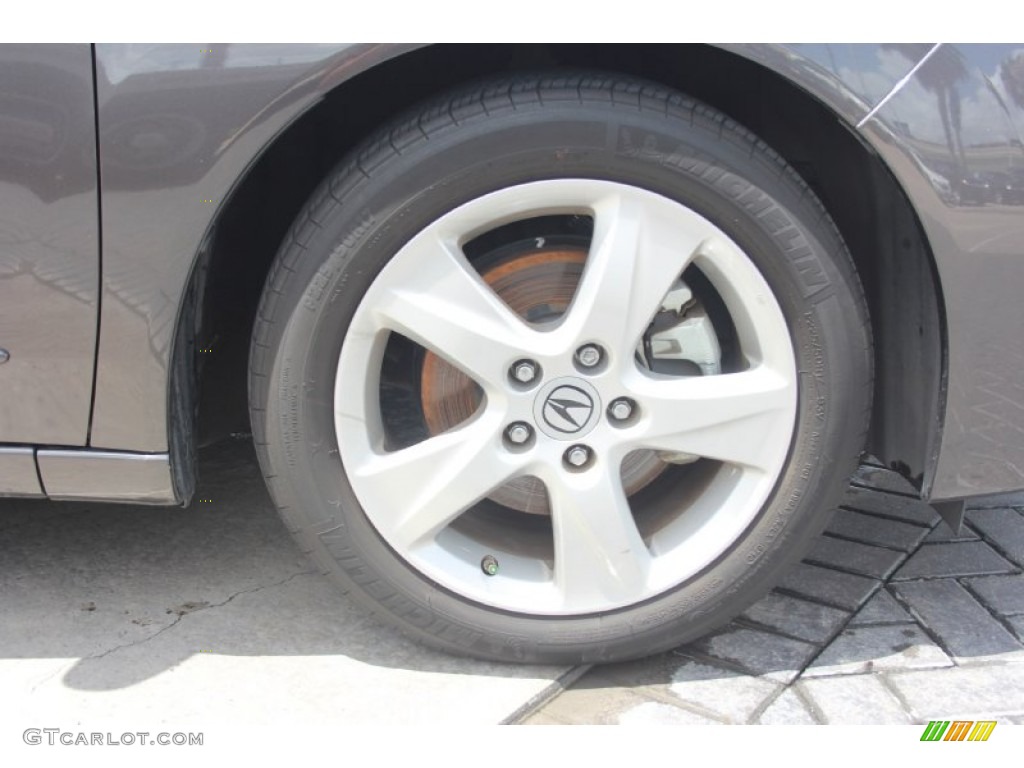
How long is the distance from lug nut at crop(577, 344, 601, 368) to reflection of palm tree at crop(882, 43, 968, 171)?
2.08 feet

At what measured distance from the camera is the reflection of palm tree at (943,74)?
1598mm

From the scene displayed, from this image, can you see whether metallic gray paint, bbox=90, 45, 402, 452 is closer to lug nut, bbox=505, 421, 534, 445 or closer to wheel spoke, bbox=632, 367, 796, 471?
lug nut, bbox=505, 421, 534, 445

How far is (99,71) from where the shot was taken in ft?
5.14

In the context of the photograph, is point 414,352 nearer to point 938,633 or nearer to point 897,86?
point 897,86

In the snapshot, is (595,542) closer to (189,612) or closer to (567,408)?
(567,408)

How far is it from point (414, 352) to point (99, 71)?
2.34 feet

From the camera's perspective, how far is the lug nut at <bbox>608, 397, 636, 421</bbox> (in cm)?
177

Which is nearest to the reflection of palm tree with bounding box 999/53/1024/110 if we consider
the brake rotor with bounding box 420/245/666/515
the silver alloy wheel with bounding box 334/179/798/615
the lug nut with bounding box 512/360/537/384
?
the silver alloy wheel with bounding box 334/179/798/615

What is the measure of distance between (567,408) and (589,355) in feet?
0.31

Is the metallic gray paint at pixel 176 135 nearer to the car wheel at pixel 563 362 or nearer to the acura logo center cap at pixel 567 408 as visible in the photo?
the car wheel at pixel 563 362

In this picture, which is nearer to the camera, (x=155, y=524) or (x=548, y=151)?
(x=548, y=151)

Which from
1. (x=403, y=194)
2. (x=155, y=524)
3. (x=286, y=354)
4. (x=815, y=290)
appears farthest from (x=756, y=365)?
(x=155, y=524)

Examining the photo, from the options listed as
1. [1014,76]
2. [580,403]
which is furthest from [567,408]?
[1014,76]

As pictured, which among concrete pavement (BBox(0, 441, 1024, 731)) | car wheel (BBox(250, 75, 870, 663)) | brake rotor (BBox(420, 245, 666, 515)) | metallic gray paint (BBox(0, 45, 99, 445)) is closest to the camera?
metallic gray paint (BBox(0, 45, 99, 445))
